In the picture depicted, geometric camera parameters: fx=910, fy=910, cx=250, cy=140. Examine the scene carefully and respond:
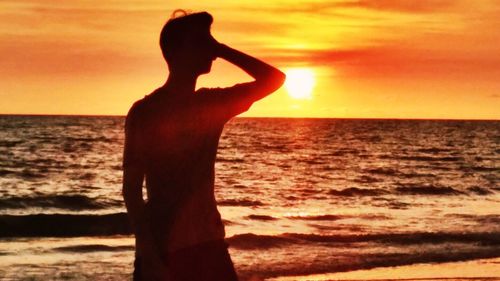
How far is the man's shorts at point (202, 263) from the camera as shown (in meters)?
3.67

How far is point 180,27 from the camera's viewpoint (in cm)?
356

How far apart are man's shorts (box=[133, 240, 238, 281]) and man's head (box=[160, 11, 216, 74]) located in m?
0.73

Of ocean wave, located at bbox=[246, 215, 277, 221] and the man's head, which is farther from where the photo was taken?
ocean wave, located at bbox=[246, 215, 277, 221]

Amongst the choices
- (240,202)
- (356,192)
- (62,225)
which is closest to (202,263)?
(62,225)

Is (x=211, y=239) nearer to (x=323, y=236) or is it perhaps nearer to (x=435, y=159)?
(x=323, y=236)

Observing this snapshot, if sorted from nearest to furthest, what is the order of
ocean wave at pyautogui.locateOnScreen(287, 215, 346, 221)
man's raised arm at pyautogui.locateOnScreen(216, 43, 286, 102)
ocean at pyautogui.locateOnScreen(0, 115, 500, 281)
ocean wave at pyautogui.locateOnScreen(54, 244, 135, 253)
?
1. man's raised arm at pyautogui.locateOnScreen(216, 43, 286, 102)
2. ocean at pyautogui.locateOnScreen(0, 115, 500, 281)
3. ocean wave at pyautogui.locateOnScreen(54, 244, 135, 253)
4. ocean wave at pyautogui.locateOnScreen(287, 215, 346, 221)

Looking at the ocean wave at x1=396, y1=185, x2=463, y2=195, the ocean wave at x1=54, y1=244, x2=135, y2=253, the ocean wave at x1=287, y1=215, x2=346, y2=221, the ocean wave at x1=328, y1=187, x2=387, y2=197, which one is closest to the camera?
the ocean wave at x1=54, y1=244, x2=135, y2=253

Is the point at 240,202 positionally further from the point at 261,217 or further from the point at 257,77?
the point at 257,77

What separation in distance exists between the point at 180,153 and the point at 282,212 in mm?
21593

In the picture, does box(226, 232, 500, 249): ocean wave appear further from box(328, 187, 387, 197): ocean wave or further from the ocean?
box(328, 187, 387, 197): ocean wave

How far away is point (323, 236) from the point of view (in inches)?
746

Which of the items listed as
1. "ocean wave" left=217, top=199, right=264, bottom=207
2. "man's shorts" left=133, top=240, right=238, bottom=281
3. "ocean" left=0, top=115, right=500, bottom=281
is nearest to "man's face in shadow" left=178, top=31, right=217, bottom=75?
"man's shorts" left=133, top=240, right=238, bottom=281

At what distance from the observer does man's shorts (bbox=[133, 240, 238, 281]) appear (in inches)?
144

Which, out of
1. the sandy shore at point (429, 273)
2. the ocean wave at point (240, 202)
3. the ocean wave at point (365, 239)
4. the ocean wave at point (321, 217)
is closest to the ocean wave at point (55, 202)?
the ocean wave at point (240, 202)
